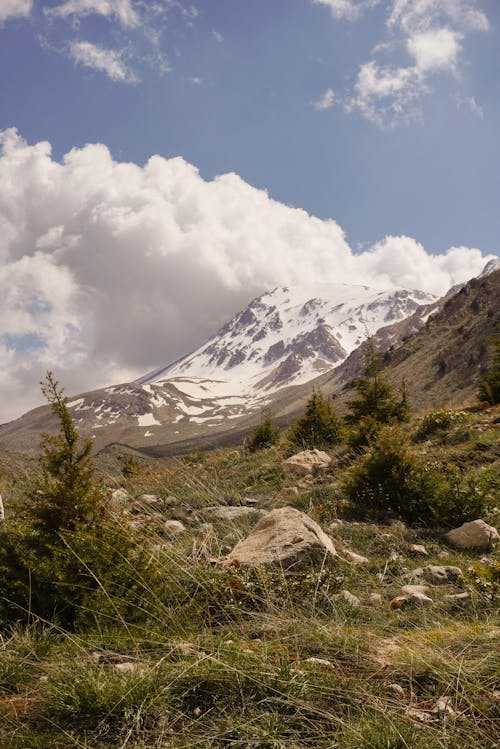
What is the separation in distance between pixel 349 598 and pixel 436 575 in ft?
4.15

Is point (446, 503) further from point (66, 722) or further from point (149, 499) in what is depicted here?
point (66, 722)

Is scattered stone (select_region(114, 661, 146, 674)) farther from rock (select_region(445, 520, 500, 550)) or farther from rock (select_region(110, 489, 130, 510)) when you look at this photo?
rock (select_region(445, 520, 500, 550))

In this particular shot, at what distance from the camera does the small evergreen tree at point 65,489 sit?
429 centimetres

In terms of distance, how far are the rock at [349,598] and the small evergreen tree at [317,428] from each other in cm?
1125

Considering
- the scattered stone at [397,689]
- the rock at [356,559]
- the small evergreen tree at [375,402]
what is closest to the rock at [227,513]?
the rock at [356,559]

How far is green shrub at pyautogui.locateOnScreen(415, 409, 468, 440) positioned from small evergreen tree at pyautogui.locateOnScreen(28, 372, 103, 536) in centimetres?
996

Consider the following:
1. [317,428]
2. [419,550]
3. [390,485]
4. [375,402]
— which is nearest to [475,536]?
[419,550]

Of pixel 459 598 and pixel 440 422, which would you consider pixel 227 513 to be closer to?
pixel 459 598

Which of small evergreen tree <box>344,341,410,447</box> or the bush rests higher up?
small evergreen tree <box>344,341,410,447</box>

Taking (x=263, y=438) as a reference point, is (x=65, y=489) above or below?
above

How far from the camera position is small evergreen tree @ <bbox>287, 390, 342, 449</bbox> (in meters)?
15.5

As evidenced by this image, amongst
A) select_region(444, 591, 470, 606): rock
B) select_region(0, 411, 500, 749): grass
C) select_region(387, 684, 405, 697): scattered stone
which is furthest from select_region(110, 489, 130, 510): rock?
select_region(387, 684, 405, 697): scattered stone

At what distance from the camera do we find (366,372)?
1571 centimetres

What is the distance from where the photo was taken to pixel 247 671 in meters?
2.32
